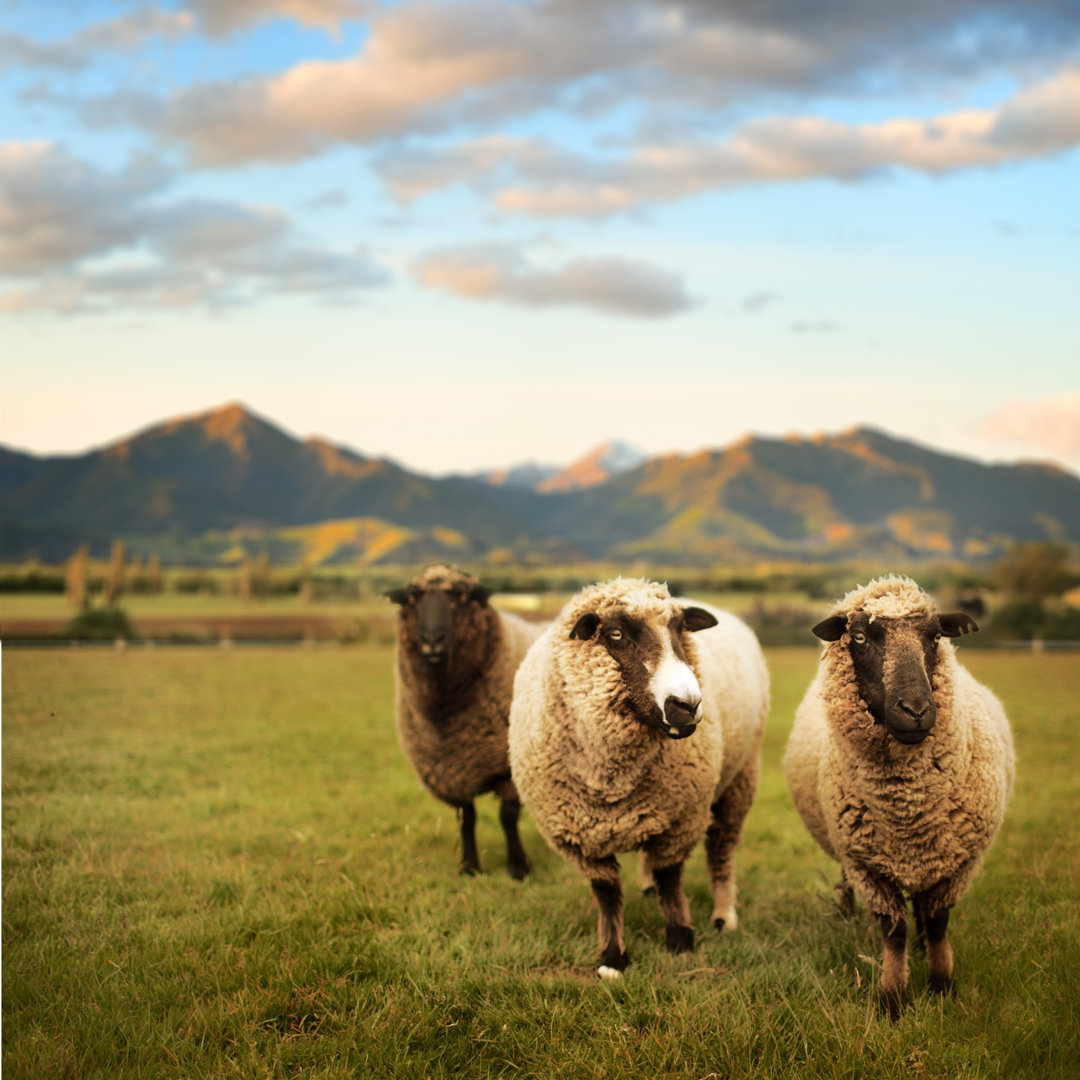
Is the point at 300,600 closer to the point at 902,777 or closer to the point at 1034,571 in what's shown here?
the point at 1034,571

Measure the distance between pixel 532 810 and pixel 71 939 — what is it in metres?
3.58

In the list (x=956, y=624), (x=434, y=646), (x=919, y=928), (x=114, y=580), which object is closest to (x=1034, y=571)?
(x=114, y=580)

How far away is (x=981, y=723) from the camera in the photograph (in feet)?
19.6

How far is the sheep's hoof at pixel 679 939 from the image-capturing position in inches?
246

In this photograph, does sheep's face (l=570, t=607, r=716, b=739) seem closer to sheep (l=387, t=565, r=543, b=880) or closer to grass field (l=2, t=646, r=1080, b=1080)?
grass field (l=2, t=646, r=1080, b=1080)

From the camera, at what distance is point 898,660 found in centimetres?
524

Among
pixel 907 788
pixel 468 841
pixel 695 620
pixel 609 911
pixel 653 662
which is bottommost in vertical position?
pixel 468 841

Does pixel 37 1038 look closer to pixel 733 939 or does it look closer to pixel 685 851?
pixel 685 851

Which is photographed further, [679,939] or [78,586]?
[78,586]

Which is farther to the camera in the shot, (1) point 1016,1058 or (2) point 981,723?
(2) point 981,723

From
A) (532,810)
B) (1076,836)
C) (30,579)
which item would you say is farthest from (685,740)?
(30,579)

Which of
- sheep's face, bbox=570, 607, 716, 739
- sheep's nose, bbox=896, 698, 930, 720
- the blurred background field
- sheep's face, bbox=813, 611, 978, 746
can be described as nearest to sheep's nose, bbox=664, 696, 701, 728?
sheep's face, bbox=570, 607, 716, 739

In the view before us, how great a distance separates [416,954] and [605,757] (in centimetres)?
193

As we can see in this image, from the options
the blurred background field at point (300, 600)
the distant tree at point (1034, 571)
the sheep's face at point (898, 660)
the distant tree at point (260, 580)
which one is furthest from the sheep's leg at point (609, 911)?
the distant tree at point (1034, 571)
